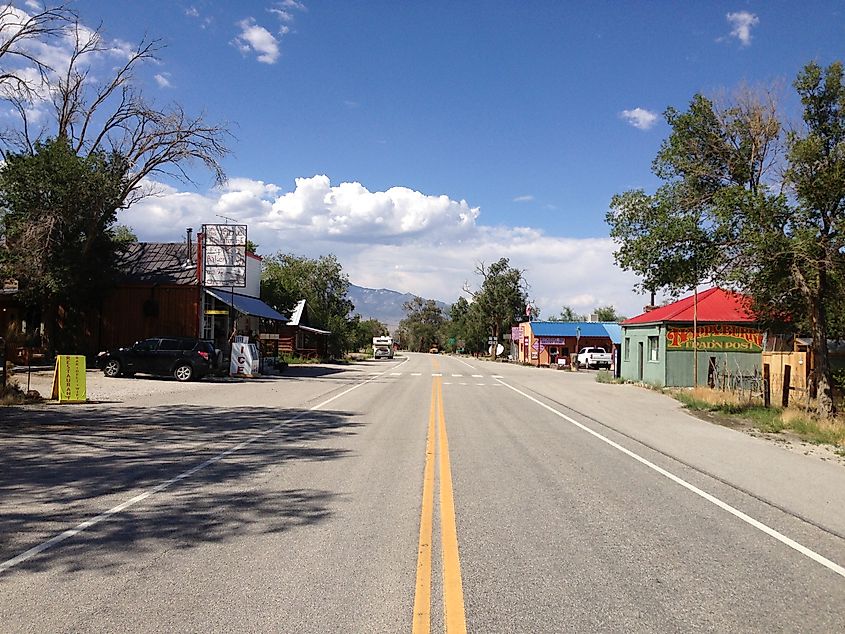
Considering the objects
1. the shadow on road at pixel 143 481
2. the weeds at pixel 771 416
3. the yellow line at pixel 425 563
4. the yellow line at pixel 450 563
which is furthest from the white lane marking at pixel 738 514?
the weeds at pixel 771 416

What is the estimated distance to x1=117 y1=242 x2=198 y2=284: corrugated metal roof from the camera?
39.3 meters

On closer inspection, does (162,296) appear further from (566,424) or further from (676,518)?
(676,518)

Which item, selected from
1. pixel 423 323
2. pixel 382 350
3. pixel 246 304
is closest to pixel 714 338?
pixel 246 304

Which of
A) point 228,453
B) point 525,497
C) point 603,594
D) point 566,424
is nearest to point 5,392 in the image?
point 228,453

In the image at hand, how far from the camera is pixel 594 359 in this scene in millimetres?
63375

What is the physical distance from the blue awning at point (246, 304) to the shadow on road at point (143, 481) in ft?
77.9

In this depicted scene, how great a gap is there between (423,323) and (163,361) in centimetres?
14781

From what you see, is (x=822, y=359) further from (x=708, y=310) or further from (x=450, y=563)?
(x=708, y=310)

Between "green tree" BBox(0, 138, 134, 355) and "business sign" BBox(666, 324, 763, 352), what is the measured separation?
28.3 metres

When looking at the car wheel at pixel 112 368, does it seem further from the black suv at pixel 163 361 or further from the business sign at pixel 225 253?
the business sign at pixel 225 253

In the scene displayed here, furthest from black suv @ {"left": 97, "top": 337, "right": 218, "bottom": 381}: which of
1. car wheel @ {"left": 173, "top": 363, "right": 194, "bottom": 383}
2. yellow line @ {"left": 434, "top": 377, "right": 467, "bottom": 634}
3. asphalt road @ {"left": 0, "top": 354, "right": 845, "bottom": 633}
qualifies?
yellow line @ {"left": 434, "top": 377, "right": 467, "bottom": 634}

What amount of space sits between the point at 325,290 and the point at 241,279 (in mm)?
50605

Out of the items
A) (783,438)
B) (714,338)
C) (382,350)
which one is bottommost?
(783,438)

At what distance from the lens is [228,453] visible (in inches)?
448
